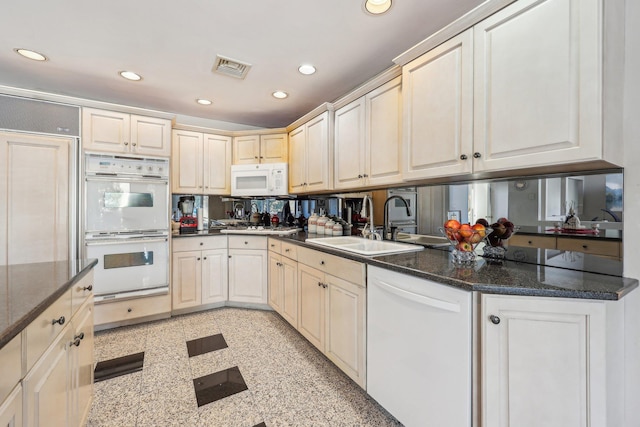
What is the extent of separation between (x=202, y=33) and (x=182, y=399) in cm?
239

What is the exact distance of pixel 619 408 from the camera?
3.38ft

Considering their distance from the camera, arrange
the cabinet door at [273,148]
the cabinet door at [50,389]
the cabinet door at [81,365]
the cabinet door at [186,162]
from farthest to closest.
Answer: the cabinet door at [273,148] → the cabinet door at [186,162] → the cabinet door at [81,365] → the cabinet door at [50,389]

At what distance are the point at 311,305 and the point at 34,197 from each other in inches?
100.0

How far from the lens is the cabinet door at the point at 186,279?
2.87 m

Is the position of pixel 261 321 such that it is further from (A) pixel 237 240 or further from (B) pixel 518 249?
(B) pixel 518 249

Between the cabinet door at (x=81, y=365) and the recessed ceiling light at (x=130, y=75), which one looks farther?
the recessed ceiling light at (x=130, y=75)

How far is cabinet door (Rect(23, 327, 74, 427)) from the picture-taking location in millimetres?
772

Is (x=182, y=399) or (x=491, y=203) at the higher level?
(x=491, y=203)

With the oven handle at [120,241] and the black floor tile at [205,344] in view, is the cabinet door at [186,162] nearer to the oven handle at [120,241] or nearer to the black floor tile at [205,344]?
the oven handle at [120,241]

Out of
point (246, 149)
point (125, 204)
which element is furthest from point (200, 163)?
point (125, 204)

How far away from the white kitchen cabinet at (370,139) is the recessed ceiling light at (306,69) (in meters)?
0.41

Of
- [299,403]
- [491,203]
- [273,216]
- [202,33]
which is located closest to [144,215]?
[273,216]

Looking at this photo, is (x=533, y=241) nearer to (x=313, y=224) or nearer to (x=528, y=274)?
(x=528, y=274)

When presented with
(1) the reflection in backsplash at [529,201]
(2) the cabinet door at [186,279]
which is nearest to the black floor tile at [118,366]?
(2) the cabinet door at [186,279]
